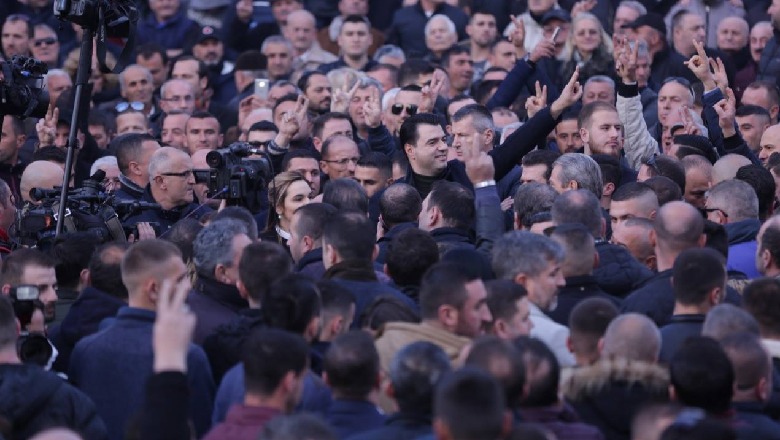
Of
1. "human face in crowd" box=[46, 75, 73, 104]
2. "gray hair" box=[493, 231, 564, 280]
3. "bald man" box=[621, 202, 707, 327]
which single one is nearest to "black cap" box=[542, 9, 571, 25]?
"human face in crowd" box=[46, 75, 73, 104]

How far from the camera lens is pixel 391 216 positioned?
9.71 meters

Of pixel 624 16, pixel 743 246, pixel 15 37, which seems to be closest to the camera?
pixel 743 246

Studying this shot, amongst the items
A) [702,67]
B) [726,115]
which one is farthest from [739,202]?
[702,67]

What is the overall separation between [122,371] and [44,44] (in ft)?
32.6

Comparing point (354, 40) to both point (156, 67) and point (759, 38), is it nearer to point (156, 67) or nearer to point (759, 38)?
point (156, 67)

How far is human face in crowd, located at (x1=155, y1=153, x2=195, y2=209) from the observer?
1141 centimetres

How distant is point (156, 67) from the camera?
16.5 meters

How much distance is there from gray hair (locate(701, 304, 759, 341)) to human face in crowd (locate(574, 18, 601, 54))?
811cm

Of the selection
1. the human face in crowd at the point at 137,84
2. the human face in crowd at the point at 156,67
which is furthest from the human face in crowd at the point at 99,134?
the human face in crowd at the point at 156,67

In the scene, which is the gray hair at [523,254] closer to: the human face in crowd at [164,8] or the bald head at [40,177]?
the bald head at [40,177]

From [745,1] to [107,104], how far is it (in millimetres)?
6572

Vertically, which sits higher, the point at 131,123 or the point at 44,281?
the point at 131,123

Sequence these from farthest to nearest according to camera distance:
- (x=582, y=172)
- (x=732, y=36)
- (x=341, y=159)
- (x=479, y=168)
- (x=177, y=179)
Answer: (x=732, y=36) → (x=341, y=159) → (x=177, y=179) → (x=582, y=172) → (x=479, y=168)

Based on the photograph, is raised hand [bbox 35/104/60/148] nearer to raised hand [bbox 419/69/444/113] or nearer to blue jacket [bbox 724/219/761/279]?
raised hand [bbox 419/69/444/113]
